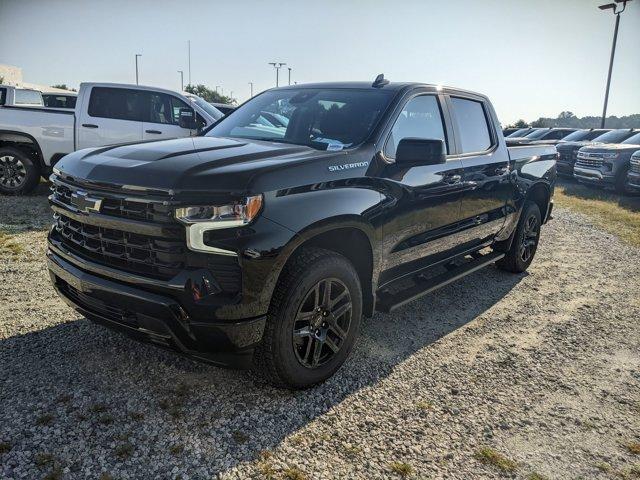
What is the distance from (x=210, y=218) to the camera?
8.47 ft

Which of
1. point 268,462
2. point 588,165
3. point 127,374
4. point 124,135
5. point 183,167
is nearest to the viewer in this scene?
point 268,462

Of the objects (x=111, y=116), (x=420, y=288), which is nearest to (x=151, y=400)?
(x=420, y=288)

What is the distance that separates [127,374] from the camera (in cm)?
327

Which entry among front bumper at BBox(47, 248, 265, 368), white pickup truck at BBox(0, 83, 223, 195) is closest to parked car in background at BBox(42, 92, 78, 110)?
white pickup truck at BBox(0, 83, 223, 195)

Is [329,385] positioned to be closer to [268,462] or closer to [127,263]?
[268,462]

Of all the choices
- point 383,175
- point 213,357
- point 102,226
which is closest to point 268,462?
point 213,357

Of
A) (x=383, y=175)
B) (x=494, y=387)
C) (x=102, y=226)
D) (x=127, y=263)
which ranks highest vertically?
(x=383, y=175)

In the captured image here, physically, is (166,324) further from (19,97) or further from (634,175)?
(19,97)

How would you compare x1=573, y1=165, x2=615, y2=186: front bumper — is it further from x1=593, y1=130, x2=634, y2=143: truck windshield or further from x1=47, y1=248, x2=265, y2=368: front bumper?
x1=47, y1=248, x2=265, y2=368: front bumper

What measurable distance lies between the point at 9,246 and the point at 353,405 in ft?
15.7

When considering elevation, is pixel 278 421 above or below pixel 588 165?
below

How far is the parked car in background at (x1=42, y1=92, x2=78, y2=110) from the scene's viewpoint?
1567cm

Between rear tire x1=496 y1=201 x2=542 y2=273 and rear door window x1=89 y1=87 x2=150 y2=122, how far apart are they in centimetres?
656

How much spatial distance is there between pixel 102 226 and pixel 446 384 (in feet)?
7.74
